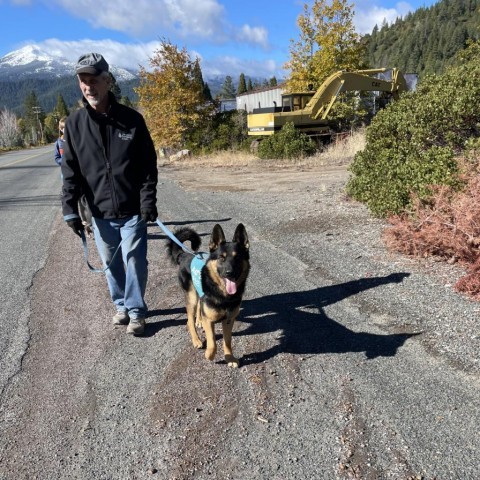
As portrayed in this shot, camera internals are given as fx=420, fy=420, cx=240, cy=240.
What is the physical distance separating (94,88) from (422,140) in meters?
5.94

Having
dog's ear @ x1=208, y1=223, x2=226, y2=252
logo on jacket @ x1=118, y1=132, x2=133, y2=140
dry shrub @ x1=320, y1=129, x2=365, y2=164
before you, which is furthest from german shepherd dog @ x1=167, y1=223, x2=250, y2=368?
dry shrub @ x1=320, y1=129, x2=365, y2=164

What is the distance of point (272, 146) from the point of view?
20172 millimetres

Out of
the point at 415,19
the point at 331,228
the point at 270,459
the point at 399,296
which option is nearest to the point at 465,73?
the point at 331,228

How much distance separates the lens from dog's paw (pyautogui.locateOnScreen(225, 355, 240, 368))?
11.6 ft

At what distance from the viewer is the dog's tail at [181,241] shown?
436cm

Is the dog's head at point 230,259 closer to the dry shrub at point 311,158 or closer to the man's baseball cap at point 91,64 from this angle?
the man's baseball cap at point 91,64

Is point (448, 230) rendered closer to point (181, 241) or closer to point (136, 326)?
point (181, 241)

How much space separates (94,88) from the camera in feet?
11.8

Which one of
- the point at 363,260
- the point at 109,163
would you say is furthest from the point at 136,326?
the point at 363,260

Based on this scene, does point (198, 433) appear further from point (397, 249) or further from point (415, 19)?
point (415, 19)

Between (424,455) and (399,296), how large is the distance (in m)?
2.48

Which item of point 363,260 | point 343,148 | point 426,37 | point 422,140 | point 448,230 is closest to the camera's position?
point 448,230

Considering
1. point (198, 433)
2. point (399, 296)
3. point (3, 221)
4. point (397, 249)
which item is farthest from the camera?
point (3, 221)

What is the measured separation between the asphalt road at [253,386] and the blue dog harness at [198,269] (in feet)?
2.01
